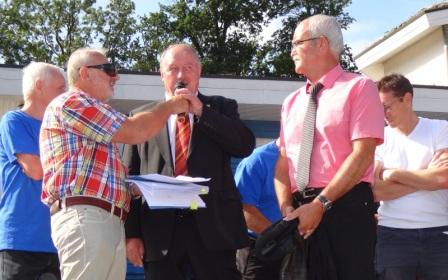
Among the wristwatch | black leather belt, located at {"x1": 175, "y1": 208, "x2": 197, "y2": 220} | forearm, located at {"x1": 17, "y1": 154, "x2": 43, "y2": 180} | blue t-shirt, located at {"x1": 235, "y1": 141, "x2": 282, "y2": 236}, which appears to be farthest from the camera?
blue t-shirt, located at {"x1": 235, "y1": 141, "x2": 282, "y2": 236}

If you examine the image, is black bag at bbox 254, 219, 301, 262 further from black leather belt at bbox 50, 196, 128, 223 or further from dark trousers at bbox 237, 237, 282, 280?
dark trousers at bbox 237, 237, 282, 280

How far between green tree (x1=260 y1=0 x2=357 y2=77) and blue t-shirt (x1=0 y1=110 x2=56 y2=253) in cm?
3121

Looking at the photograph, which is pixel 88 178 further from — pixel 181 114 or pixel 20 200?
pixel 20 200

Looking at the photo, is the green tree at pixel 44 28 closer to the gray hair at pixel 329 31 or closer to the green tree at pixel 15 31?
the green tree at pixel 15 31

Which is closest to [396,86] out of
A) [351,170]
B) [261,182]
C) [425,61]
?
[261,182]

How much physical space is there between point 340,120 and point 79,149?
51.4 inches

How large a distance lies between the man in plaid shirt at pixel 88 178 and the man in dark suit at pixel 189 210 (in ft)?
0.95

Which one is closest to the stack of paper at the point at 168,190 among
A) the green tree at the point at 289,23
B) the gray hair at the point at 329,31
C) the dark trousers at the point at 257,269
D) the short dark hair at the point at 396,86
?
the gray hair at the point at 329,31

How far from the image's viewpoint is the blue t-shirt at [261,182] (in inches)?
182

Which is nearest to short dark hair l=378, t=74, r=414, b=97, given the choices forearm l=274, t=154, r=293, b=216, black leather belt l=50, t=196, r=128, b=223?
forearm l=274, t=154, r=293, b=216

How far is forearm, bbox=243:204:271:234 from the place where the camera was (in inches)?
179

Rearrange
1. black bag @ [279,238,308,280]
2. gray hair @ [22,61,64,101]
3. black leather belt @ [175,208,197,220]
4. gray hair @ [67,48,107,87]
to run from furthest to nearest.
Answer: gray hair @ [22,61,64,101] < black leather belt @ [175,208,197,220] < gray hair @ [67,48,107,87] < black bag @ [279,238,308,280]

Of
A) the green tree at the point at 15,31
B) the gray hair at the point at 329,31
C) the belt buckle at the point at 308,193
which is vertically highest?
the green tree at the point at 15,31

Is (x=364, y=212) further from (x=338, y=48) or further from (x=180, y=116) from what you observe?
(x=180, y=116)
